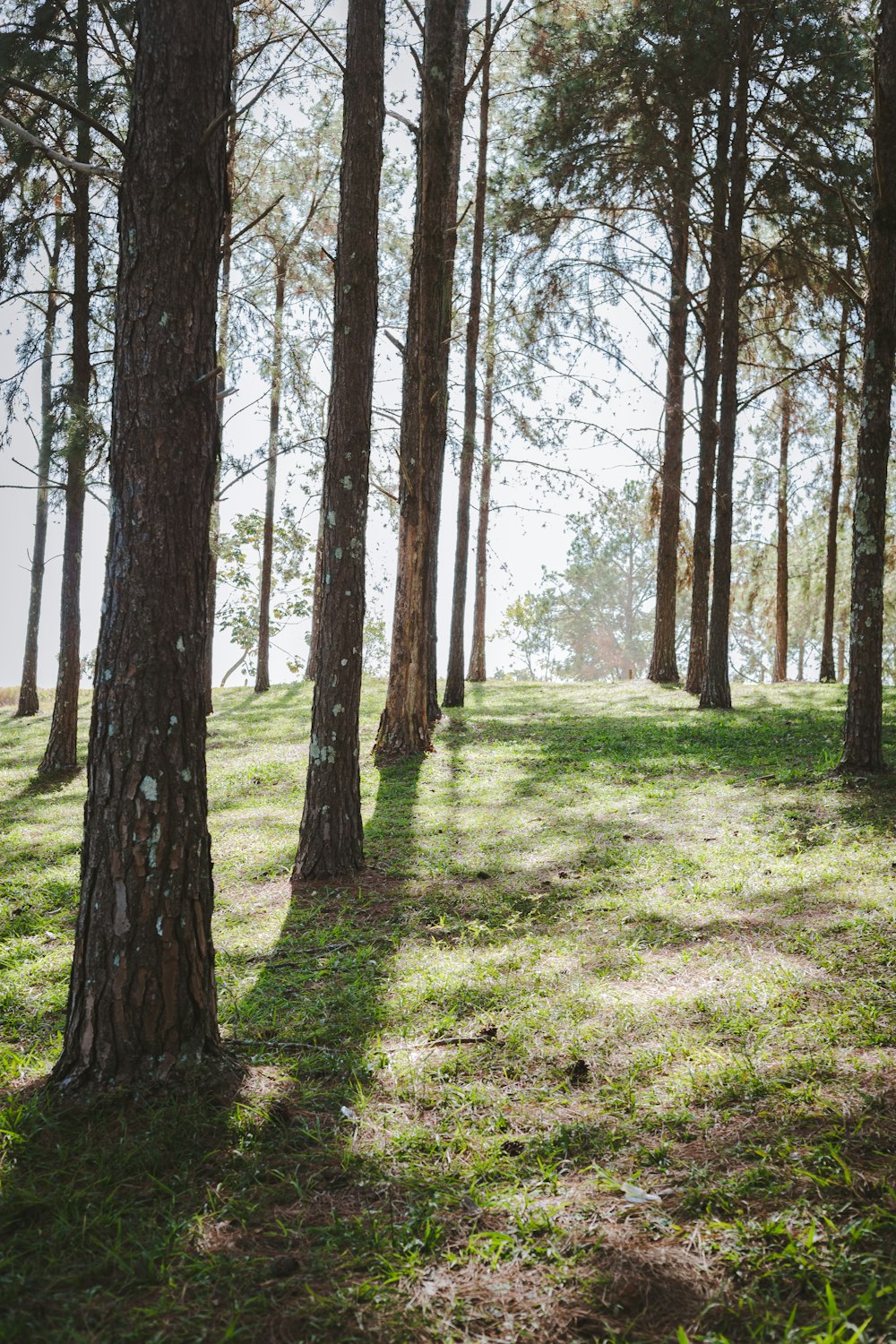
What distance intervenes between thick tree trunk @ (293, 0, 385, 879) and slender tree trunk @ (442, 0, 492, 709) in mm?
7328

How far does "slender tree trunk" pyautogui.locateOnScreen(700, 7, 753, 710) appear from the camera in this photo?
1205 centimetres

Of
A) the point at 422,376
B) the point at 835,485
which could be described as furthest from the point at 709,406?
the point at 422,376

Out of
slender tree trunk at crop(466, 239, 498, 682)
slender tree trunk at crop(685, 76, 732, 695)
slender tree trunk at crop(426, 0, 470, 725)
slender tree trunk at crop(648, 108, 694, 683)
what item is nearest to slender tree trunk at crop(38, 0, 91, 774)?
slender tree trunk at crop(426, 0, 470, 725)

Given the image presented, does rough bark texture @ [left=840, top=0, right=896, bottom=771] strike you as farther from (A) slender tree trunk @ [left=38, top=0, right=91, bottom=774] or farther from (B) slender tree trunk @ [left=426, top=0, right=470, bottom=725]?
(A) slender tree trunk @ [left=38, top=0, right=91, bottom=774]

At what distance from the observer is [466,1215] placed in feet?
7.91

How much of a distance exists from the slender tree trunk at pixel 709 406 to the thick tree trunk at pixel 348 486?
26.9 ft

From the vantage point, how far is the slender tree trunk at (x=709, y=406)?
12.7m

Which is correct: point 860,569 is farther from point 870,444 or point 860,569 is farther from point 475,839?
point 475,839

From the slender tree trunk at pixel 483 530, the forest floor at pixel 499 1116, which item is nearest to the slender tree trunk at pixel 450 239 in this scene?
the slender tree trunk at pixel 483 530

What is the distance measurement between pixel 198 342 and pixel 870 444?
6311 mm

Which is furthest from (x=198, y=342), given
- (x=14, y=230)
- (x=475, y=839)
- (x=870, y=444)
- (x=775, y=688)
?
(x=775, y=688)

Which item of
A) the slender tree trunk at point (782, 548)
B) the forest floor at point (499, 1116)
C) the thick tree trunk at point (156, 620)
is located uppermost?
the slender tree trunk at point (782, 548)

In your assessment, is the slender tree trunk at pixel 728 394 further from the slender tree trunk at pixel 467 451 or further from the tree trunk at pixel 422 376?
the tree trunk at pixel 422 376

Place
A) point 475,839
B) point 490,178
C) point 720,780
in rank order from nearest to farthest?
point 475,839, point 720,780, point 490,178
